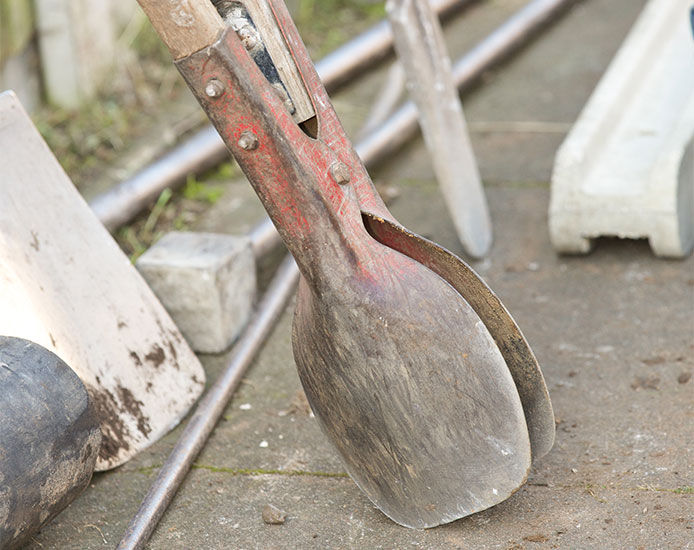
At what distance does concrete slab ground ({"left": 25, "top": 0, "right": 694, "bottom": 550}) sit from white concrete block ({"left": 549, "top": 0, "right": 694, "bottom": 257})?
13 cm

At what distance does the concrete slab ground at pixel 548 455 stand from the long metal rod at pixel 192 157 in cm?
29

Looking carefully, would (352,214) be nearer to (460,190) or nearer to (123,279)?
(123,279)

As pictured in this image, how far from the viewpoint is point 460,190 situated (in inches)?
112

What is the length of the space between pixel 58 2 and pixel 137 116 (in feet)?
1.79

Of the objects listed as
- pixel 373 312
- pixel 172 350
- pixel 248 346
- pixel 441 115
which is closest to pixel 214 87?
pixel 373 312

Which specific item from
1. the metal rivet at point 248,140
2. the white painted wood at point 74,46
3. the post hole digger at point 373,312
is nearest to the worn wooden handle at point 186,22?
the post hole digger at point 373,312

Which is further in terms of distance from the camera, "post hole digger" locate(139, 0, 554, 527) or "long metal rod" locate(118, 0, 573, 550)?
"long metal rod" locate(118, 0, 573, 550)

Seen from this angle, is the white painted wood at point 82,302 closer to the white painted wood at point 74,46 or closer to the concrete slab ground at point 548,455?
the concrete slab ground at point 548,455

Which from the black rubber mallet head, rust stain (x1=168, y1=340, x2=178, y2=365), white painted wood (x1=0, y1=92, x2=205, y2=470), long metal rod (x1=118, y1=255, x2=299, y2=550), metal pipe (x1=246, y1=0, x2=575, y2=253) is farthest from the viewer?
metal pipe (x1=246, y1=0, x2=575, y2=253)

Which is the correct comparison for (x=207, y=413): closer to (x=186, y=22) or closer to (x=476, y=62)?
(x=186, y=22)

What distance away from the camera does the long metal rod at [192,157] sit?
115 inches

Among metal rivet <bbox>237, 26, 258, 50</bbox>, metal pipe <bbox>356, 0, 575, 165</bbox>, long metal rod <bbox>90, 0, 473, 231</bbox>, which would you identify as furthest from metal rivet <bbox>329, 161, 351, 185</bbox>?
metal pipe <bbox>356, 0, 575, 165</bbox>

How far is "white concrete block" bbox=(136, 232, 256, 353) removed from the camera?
2.42 m

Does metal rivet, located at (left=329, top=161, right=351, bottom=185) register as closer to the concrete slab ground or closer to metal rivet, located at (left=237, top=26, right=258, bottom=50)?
metal rivet, located at (left=237, top=26, right=258, bottom=50)
